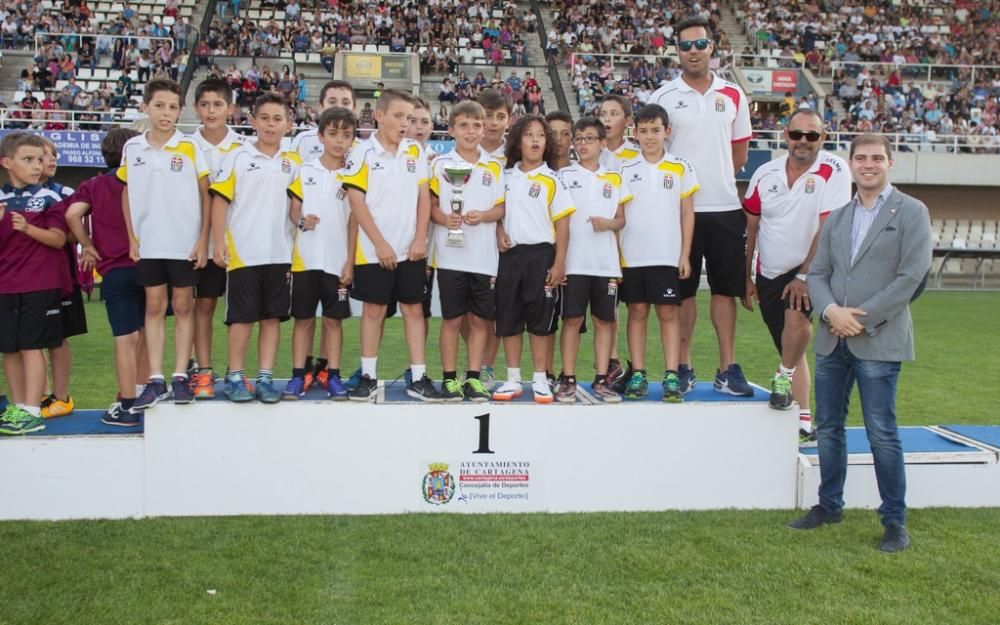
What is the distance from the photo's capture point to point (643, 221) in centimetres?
569

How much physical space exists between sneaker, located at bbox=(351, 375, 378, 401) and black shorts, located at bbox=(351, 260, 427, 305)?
47cm

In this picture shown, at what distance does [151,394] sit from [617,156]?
3.21 meters

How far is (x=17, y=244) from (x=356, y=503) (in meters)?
2.54

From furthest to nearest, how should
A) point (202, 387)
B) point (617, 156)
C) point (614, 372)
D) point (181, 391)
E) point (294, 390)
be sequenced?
point (614, 372) < point (617, 156) < point (294, 390) < point (202, 387) < point (181, 391)

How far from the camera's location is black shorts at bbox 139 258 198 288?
17.5ft

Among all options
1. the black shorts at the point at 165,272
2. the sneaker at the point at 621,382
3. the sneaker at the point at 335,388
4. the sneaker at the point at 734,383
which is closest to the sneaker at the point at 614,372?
the sneaker at the point at 621,382

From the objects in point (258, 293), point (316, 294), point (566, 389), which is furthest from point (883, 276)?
point (258, 293)

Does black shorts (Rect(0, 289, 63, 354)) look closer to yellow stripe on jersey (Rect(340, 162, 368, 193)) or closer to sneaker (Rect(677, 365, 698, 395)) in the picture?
yellow stripe on jersey (Rect(340, 162, 368, 193))

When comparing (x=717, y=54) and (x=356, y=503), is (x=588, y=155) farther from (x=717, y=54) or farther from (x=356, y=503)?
(x=717, y=54)

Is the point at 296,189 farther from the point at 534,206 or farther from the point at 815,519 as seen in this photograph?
the point at 815,519

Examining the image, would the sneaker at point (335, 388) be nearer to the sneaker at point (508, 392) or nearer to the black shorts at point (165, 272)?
the sneaker at point (508, 392)

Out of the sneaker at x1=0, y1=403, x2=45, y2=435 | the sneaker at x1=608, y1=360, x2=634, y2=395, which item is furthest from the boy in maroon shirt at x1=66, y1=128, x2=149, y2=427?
the sneaker at x1=608, y1=360, x2=634, y2=395

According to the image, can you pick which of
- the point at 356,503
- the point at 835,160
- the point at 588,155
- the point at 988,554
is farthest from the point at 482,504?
the point at 835,160

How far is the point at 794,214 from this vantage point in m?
5.55
